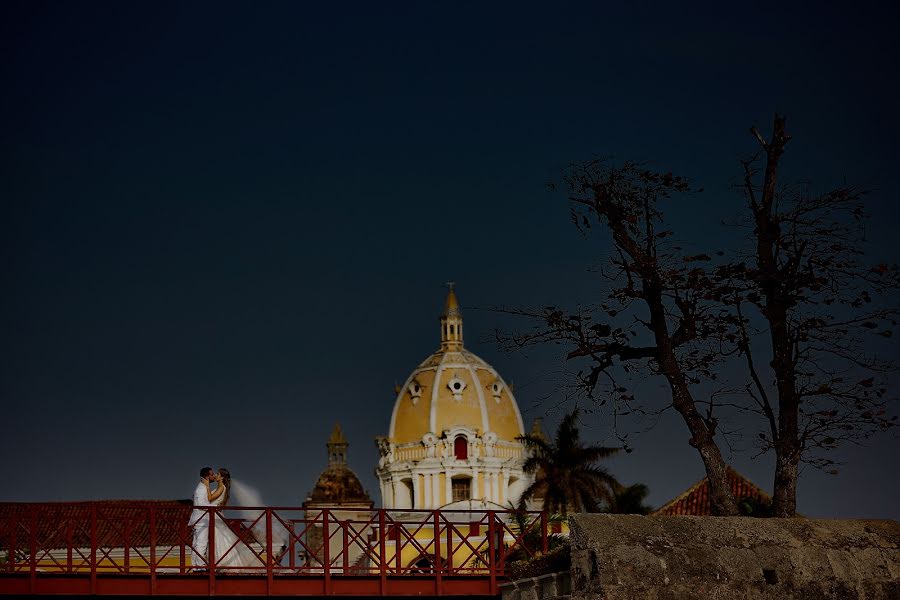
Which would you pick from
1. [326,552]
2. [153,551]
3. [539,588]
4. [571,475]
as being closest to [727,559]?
[539,588]

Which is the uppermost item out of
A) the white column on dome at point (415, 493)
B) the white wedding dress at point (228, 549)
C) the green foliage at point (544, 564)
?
the white column on dome at point (415, 493)

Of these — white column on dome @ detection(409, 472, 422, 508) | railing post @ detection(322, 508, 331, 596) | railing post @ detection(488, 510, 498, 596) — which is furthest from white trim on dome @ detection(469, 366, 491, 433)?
railing post @ detection(322, 508, 331, 596)

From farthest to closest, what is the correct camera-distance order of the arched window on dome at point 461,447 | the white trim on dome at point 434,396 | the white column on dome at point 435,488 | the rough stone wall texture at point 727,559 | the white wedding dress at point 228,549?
the white trim on dome at point 434,396 → the white column on dome at point 435,488 → the arched window on dome at point 461,447 → the white wedding dress at point 228,549 → the rough stone wall texture at point 727,559

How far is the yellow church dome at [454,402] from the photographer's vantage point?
83.6 m

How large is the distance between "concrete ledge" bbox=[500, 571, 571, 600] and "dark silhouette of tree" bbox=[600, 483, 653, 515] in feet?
134

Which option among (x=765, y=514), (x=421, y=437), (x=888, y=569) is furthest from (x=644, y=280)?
(x=421, y=437)

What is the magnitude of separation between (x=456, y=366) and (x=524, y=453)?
657 centimetres

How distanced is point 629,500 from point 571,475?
3.62 meters

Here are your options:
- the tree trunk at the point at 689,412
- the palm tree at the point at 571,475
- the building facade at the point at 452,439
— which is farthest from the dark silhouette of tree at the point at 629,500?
the tree trunk at the point at 689,412

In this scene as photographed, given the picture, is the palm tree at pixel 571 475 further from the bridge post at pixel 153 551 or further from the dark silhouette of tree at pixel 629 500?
the bridge post at pixel 153 551

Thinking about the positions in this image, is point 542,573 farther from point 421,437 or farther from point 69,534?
point 421,437

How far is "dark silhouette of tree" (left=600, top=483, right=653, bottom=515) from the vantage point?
60.6m

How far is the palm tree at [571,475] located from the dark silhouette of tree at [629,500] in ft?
1.19

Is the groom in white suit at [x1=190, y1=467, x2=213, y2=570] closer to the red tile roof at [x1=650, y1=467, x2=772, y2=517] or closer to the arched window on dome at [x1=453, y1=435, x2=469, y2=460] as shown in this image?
the red tile roof at [x1=650, y1=467, x2=772, y2=517]
